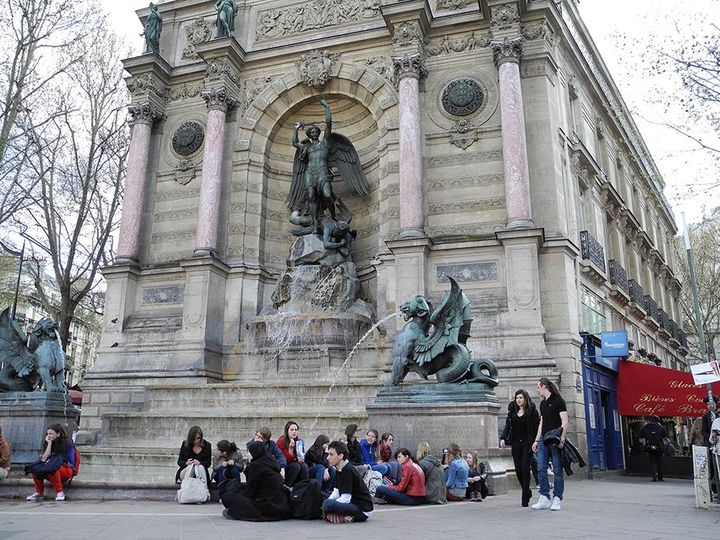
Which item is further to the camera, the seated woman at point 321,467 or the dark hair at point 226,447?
the dark hair at point 226,447

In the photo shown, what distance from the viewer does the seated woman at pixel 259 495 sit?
6.98m

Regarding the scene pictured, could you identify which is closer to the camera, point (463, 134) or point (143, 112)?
point (463, 134)

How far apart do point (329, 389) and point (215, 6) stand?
16.0 meters

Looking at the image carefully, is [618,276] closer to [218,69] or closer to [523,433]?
[218,69]

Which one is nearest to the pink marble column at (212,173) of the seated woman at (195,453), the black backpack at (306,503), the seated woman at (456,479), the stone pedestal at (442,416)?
the stone pedestal at (442,416)

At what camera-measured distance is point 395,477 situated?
9.14 m

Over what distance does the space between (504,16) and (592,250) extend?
25.4 feet

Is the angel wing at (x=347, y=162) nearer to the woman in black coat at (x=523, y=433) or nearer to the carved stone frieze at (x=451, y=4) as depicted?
the carved stone frieze at (x=451, y=4)

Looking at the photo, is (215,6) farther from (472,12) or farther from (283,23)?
(472,12)

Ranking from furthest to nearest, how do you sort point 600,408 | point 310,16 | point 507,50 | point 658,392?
point 310,16
point 658,392
point 600,408
point 507,50

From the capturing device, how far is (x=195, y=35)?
23.7 metres

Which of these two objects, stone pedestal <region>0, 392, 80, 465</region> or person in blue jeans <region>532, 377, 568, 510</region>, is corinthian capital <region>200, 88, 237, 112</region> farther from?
person in blue jeans <region>532, 377, 568, 510</region>


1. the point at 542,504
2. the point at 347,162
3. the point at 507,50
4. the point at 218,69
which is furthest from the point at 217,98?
the point at 542,504

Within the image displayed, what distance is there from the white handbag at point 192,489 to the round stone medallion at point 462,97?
13819 mm
